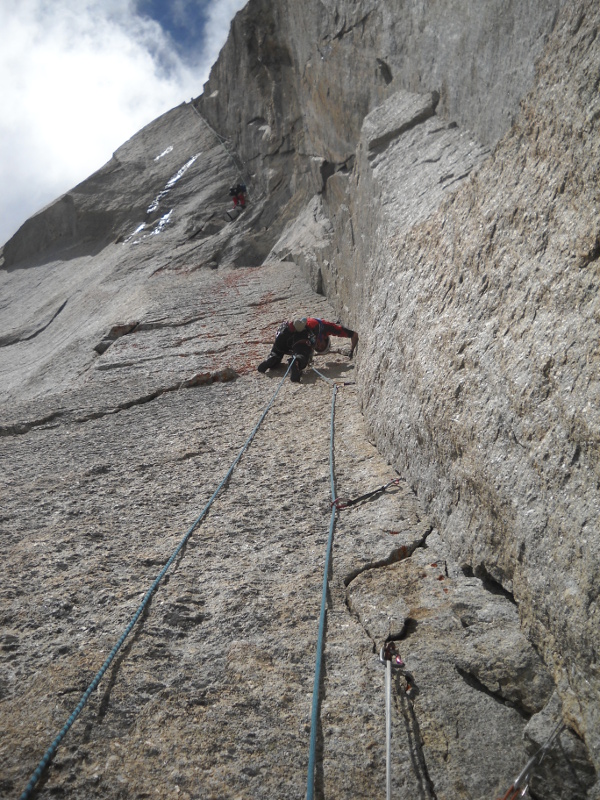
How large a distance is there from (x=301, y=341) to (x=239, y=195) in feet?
33.7

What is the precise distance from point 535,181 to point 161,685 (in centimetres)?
308

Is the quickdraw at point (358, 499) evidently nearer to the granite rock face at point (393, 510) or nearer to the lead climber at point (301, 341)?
the granite rock face at point (393, 510)

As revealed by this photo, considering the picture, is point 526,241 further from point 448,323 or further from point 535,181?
point 448,323

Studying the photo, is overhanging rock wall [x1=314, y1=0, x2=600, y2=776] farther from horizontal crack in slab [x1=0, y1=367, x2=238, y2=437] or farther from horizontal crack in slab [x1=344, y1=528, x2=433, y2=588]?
horizontal crack in slab [x1=0, y1=367, x2=238, y2=437]

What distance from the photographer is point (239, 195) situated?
1641 centimetres

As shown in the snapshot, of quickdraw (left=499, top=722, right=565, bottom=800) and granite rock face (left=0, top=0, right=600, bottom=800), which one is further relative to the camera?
granite rock face (left=0, top=0, right=600, bottom=800)

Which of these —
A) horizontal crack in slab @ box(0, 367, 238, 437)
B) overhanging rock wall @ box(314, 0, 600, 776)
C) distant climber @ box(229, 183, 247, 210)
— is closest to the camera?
overhanging rock wall @ box(314, 0, 600, 776)

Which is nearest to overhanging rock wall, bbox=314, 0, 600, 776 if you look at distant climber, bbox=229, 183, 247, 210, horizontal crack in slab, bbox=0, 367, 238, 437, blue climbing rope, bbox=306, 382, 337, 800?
blue climbing rope, bbox=306, 382, 337, 800

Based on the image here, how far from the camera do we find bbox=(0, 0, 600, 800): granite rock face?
234cm

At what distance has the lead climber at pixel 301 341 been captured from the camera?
288 inches

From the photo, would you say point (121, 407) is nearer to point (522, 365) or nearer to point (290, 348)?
point (290, 348)

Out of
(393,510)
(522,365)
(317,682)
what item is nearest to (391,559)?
(393,510)

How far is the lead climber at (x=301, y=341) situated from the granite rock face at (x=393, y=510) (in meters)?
0.27

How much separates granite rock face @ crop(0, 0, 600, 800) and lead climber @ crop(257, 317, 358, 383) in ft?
0.89
